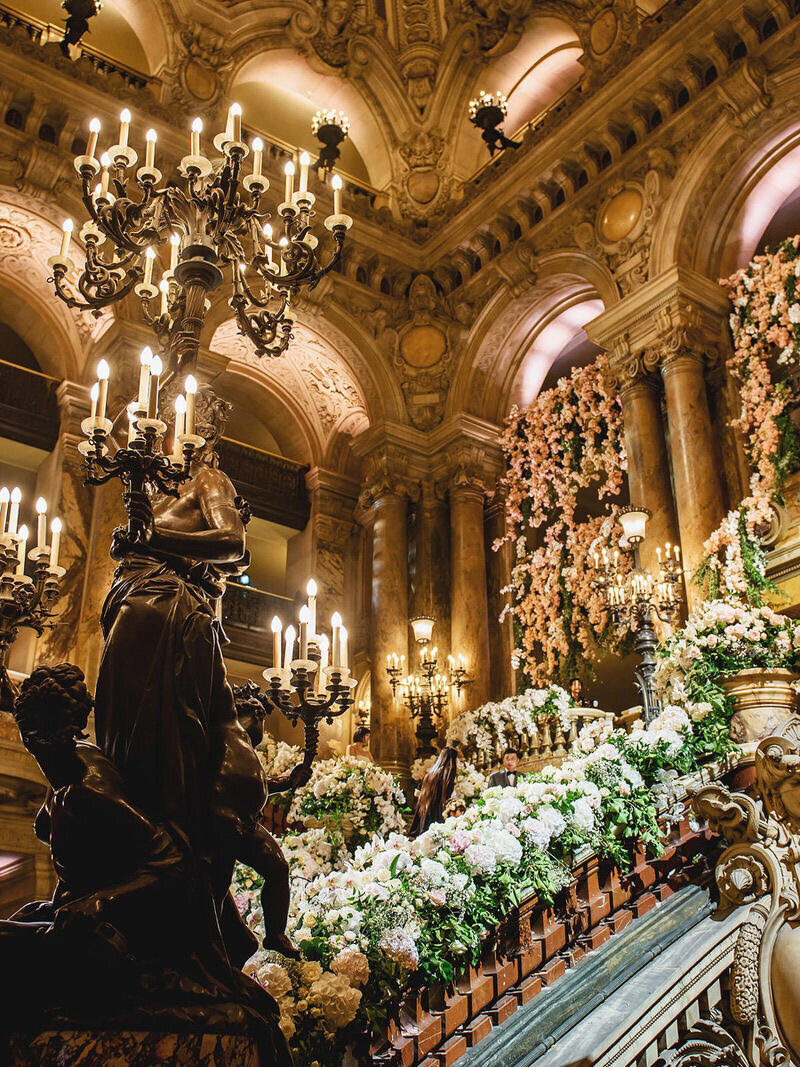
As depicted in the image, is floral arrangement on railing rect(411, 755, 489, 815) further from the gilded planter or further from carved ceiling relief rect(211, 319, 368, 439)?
carved ceiling relief rect(211, 319, 368, 439)

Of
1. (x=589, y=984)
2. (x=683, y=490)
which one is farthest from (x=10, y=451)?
(x=589, y=984)

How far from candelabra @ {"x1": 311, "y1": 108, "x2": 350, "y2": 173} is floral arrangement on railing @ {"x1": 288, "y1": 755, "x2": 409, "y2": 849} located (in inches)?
369

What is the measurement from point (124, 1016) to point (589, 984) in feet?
7.36

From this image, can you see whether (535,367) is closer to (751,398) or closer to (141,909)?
(751,398)

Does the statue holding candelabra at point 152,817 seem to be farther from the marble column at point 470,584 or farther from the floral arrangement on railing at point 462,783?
the marble column at point 470,584

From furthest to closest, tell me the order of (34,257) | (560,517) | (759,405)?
(560,517), (34,257), (759,405)

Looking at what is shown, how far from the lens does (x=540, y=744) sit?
12.0m

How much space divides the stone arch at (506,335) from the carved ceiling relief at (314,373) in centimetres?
175

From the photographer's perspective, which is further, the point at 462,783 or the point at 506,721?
the point at 506,721

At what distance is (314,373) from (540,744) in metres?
7.30

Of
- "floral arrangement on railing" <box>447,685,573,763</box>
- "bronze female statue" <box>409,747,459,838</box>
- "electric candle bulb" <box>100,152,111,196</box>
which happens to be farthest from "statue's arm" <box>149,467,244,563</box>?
"floral arrangement on railing" <box>447,685,573,763</box>

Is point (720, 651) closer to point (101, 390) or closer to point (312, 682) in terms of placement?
point (312, 682)

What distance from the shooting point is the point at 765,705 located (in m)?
7.31

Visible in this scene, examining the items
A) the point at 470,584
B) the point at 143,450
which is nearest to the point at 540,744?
the point at 470,584
